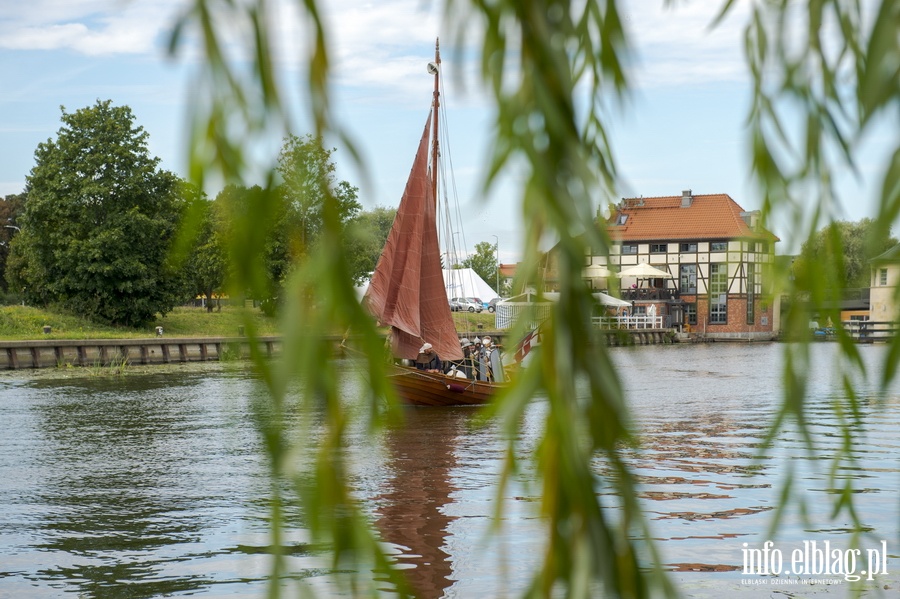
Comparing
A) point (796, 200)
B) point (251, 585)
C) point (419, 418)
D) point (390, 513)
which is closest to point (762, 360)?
point (419, 418)

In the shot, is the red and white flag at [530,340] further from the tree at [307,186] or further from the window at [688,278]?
the window at [688,278]

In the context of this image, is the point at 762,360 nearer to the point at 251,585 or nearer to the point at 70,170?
the point at 70,170

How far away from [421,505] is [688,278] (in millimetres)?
71110

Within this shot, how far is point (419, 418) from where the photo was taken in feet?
71.6

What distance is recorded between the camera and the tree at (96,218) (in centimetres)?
5088

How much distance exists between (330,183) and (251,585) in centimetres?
692

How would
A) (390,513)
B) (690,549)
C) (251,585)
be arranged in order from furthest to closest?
(390,513), (690,549), (251,585)

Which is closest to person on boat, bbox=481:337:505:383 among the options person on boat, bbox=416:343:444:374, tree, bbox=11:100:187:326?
person on boat, bbox=416:343:444:374

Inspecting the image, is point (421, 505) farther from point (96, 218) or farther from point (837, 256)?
point (96, 218)

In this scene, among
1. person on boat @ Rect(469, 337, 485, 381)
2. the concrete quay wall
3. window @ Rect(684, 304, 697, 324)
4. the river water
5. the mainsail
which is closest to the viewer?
the river water

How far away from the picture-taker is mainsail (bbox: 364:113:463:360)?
24312 millimetres

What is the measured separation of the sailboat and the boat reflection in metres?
5.15

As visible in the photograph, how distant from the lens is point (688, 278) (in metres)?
79.5

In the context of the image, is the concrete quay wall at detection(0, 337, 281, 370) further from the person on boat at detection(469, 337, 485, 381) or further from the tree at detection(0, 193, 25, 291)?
the tree at detection(0, 193, 25, 291)
